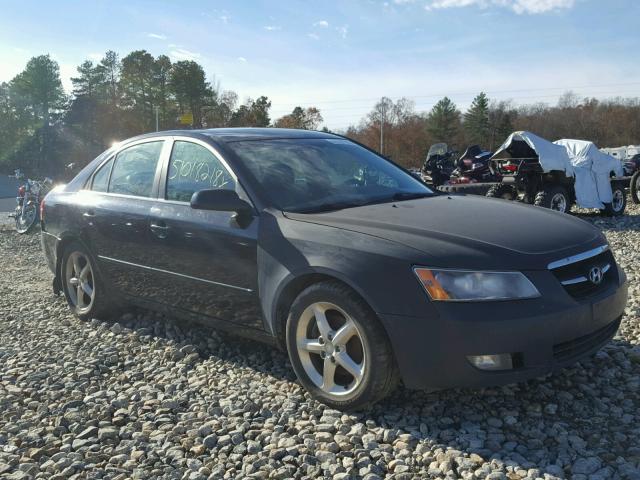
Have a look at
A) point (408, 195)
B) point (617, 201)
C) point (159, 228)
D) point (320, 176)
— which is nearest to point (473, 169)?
point (617, 201)

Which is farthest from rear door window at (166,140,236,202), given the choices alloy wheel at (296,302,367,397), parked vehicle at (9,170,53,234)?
parked vehicle at (9,170,53,234)

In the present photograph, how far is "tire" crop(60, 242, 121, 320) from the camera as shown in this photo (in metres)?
4.88

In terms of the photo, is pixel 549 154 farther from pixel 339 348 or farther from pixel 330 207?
pixel 339 348

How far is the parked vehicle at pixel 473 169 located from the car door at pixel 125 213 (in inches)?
433

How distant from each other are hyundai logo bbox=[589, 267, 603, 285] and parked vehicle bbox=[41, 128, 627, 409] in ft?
0.07

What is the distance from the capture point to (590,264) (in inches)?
122

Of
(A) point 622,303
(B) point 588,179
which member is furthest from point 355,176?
(B) point 588,179

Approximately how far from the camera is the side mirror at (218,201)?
11.1ft

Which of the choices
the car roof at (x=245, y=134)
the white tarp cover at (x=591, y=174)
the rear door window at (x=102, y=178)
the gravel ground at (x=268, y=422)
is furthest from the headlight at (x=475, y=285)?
the white tarp cover at (x=591, y=174)

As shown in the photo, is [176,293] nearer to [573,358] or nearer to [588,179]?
[573,358]

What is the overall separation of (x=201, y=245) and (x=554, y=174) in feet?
33.8

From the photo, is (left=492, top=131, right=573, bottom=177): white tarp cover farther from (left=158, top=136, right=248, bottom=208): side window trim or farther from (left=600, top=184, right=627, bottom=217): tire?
(left=158, top=136, right=248, bottom=208): side window trim

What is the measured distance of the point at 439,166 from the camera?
1659 cm

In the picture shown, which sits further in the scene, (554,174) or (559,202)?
(554,174)
